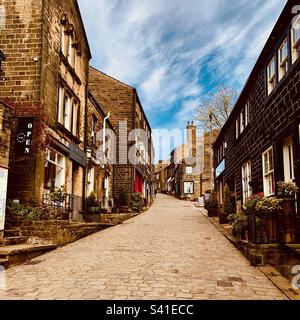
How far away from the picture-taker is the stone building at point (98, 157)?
19.0 meters

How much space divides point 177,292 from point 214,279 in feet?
3.73

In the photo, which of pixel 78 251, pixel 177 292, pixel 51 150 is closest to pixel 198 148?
pixel 51 150

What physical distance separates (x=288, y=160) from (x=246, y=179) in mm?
5886

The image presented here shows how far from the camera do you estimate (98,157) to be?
20.8 meters

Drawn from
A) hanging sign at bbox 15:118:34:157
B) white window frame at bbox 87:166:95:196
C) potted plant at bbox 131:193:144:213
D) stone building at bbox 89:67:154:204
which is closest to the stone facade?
hanging sign at bbox 15:118:34:157

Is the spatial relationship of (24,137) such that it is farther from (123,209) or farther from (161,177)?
(161,177)

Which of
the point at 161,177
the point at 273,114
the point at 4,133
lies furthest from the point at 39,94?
the point at 161,177

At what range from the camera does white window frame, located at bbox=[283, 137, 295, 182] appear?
9.31 metres

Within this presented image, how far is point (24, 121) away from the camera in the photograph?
11.3m

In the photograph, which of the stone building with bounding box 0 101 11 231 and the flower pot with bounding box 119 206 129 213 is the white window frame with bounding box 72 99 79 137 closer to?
the stone building with bounding box 0 101 11 231

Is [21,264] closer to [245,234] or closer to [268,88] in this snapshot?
[245,234]

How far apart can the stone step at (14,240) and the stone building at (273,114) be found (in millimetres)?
7024

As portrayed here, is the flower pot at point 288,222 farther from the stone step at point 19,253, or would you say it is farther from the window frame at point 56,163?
the window frame at point 56,163

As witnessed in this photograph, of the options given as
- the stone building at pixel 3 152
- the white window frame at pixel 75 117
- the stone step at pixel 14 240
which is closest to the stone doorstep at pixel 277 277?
the stone step at pixel 14 240
